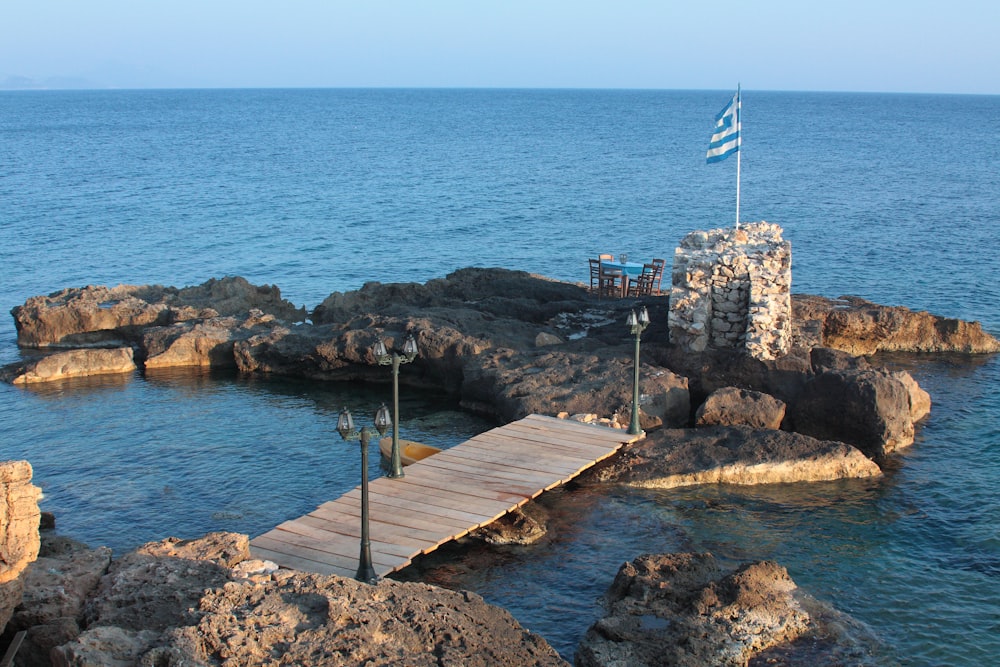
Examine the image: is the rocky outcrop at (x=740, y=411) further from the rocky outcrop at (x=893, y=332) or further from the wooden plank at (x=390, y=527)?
the rocky outcrop at (x=893, y=332)

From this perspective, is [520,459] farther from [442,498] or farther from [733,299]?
[733,299]

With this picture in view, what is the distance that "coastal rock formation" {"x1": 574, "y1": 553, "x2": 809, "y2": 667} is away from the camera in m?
11.7

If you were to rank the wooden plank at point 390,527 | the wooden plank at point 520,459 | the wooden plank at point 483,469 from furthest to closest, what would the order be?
1. the wooden plank at point 520,459
2. the wooden plank at point 483,469
3. the wooden plank at point 390,527

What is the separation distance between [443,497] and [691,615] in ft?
17.5

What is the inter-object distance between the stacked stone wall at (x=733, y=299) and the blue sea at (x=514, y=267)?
3979 millimetres

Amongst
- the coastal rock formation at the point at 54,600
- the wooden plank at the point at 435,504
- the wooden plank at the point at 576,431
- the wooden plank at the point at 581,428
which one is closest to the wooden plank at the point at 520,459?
the wooden plank at the point at 576,431

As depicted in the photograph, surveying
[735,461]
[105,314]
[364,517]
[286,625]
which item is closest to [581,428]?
[735,461]

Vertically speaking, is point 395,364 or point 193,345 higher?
point 395,364

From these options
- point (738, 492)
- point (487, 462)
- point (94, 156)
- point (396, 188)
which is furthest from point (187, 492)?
point (94, 156)

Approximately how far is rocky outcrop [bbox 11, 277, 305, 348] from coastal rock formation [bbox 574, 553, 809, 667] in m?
19.8

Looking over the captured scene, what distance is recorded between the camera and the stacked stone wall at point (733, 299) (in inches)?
853

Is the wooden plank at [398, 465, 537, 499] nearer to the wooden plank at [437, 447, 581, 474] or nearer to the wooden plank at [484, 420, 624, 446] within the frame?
the wooden plank at [437, 447, 581, 474]

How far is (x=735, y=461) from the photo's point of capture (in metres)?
18.4

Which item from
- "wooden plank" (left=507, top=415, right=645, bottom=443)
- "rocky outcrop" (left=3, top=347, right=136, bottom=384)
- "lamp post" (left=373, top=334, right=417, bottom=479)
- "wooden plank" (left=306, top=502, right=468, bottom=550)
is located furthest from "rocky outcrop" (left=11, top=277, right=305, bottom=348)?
"wooden plank" (left=306, top=502, right=468, bottom=550)
